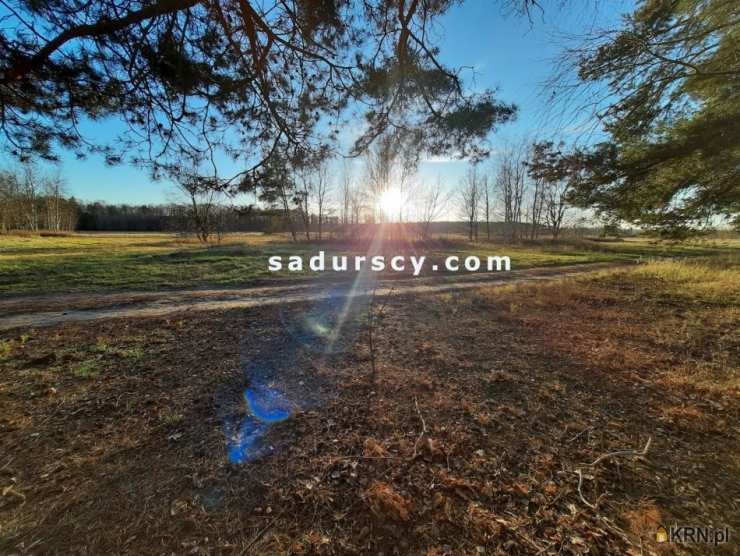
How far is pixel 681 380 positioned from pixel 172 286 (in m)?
11.3

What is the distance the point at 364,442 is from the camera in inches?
92.3

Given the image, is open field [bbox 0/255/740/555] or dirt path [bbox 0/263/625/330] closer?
open field [bbox 0/255/740/555]

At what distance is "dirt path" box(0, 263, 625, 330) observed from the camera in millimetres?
5695

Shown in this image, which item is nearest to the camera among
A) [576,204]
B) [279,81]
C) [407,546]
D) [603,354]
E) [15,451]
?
[407,546]

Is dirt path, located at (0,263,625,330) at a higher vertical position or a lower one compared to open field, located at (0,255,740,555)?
higher

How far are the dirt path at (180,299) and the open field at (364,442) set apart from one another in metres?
1.23

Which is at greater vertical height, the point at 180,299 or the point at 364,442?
the point at 180,299

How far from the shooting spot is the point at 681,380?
323 cm

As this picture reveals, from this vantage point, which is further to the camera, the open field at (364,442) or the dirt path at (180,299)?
the dirt path at (180,299)

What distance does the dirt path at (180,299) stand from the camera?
5695 mm

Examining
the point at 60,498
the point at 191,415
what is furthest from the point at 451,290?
the point at 60,498

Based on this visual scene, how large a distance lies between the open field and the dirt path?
1.23 m

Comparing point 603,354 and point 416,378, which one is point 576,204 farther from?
point 416,378

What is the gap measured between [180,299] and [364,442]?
6973 millimetres
